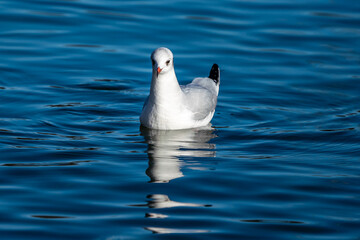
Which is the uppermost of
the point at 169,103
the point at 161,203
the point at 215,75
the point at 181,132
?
the point at 215,75

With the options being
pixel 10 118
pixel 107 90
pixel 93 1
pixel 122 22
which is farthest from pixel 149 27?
pixel 10 118

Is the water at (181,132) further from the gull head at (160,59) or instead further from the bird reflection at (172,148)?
the gull head at (160,59)

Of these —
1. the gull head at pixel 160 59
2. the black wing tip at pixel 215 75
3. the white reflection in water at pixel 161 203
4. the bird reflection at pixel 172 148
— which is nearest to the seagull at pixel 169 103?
the gull head at pixel 160 59

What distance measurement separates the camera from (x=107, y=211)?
665 centimetres

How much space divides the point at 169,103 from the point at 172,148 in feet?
2.74

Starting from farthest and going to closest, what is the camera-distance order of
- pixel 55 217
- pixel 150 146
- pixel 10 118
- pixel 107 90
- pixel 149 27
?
pixel 149 27, pixel 107 90, pixel 10 118, pixel 150 146, pixel 55 217

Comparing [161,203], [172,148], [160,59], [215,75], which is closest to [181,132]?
[172,148]

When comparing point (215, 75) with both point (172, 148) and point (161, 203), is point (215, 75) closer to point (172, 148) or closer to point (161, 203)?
point (172, 148)

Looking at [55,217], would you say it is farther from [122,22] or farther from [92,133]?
[122,22]

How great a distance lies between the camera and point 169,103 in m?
9.37

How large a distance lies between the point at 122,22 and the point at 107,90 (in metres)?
3.81

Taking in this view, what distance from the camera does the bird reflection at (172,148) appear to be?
7.78m

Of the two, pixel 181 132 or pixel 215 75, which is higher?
pixel 215 75

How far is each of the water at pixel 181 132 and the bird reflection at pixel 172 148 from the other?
0.03 metres
